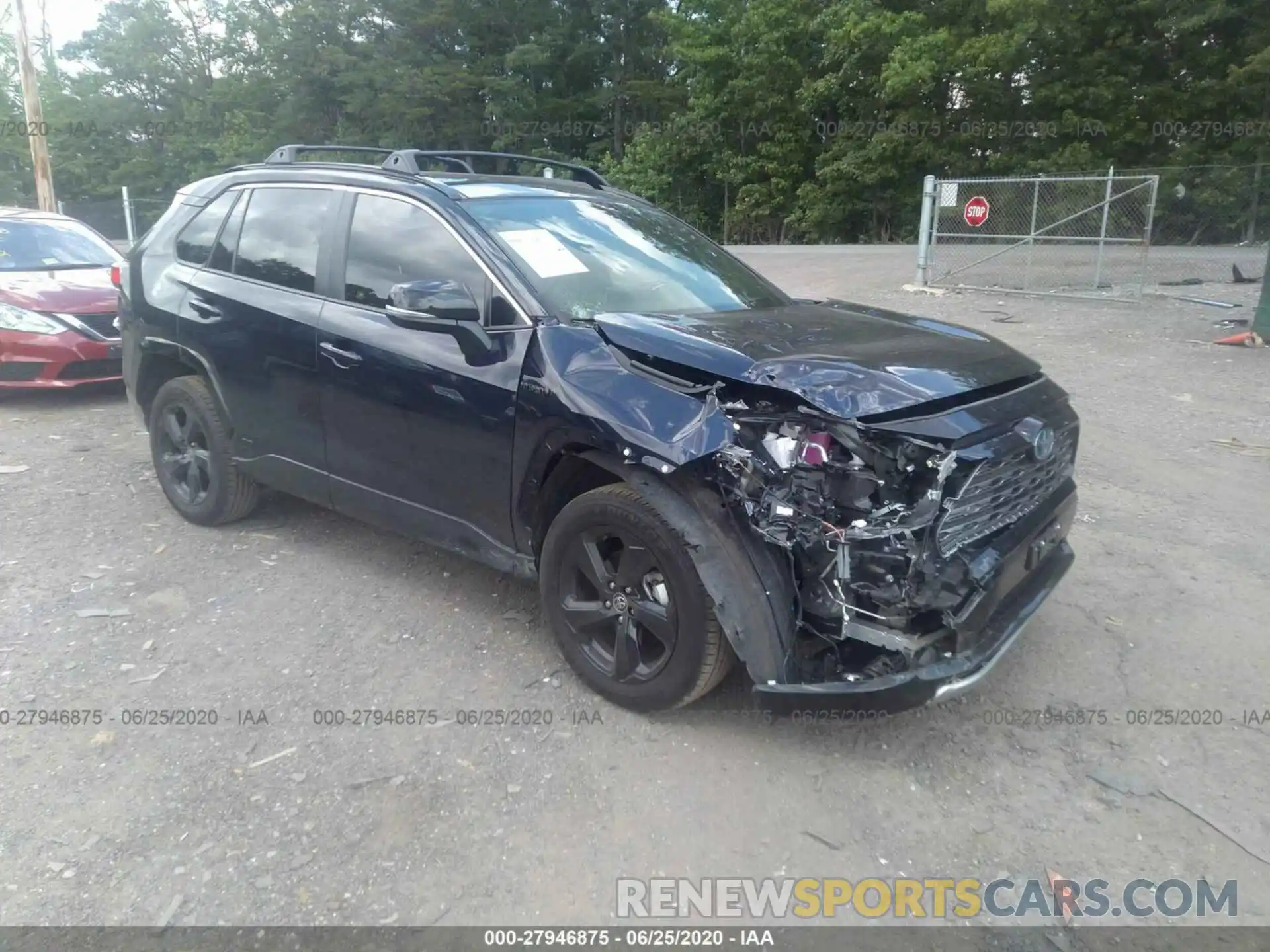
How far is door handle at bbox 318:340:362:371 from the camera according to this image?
158 inches

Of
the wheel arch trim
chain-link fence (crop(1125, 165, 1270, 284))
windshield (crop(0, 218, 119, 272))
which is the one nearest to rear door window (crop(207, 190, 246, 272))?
the wheel arch trim

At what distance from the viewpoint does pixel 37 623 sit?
4.16 metres

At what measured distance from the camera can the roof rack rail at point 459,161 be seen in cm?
443

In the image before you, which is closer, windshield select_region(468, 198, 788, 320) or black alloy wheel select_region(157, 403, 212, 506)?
windshield select_region(468, 198, 788, 320)

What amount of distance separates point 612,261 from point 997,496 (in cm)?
189

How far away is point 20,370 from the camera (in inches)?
303

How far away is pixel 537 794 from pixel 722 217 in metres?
34.9

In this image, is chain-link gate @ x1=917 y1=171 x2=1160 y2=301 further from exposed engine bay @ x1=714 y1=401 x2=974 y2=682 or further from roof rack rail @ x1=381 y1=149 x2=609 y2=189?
exposed engine bay @ x1=714 y1=401 x2=974 y2=682

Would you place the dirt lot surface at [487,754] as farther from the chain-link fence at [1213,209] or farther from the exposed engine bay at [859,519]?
the chain-link fence at [1213,209]

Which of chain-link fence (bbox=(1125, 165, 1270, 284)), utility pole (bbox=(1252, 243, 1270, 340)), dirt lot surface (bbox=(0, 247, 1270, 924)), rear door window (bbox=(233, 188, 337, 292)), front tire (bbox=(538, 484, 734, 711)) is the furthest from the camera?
chain-link fence (bbox=(1125, 165, 1270, 284))

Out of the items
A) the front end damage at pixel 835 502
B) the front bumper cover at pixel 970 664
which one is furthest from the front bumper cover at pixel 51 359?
the front bumper cover at pixel 970 664

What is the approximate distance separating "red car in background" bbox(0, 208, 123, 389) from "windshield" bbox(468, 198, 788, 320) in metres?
5.07

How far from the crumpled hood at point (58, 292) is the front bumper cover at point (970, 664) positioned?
6.89 m

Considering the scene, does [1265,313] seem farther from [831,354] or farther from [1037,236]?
[831,354]
